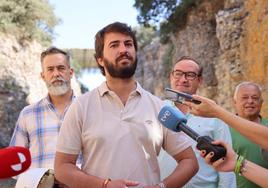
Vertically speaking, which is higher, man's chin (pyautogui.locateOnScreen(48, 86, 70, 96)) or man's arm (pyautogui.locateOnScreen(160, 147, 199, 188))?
man's chin (pyautogui.locateOnScreen(48, 86, 70, 96))

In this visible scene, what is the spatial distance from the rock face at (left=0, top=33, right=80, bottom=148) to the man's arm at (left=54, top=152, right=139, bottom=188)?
14.2 m

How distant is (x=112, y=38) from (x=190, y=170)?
96 cm

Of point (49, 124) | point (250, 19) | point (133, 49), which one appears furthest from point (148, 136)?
point (250, 19)

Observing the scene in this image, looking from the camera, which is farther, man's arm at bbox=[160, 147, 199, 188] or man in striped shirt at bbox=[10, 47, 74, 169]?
man in striped shirt at bbox=[10, 47, 74, 169]

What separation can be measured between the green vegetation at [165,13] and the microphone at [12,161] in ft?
44.3

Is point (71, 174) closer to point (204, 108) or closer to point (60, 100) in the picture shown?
point (204, 108)

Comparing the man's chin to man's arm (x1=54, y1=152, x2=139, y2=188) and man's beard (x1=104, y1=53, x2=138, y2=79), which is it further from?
man's arm (x1=54, y1=152, x2=139, y2=188)

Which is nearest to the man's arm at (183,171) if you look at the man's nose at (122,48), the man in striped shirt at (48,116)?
the man's nose at (122,48)

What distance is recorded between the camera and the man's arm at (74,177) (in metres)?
2.35

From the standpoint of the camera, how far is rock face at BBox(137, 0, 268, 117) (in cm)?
1023

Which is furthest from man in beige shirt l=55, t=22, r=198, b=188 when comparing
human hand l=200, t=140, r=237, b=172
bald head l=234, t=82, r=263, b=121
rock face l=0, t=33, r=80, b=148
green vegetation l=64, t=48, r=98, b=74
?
green vegetation l=64, t=48, r=98, b=74

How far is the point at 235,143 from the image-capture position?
415 centimetres

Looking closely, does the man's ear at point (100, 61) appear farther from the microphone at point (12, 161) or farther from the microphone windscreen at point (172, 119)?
the microphone at point (12, 161)

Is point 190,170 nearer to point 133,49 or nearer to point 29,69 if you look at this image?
point 133,49
